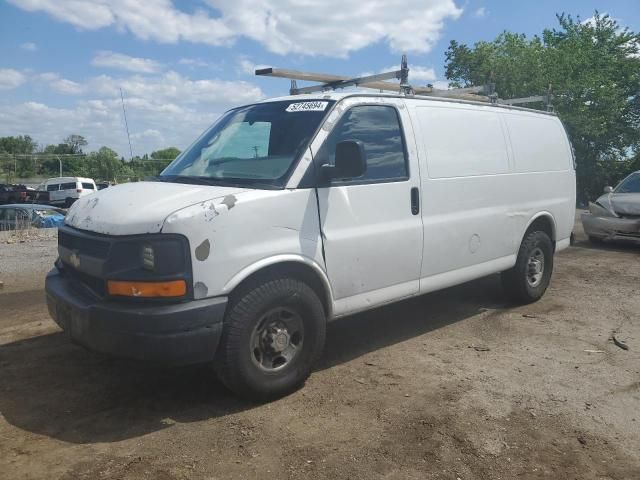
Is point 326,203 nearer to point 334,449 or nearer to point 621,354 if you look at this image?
point 334,449

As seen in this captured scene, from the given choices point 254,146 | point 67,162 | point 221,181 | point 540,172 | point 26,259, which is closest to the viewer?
point 221,181

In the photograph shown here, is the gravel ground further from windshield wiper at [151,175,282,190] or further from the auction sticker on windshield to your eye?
the auction sticker on windshield

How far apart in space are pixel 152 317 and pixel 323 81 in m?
3.11

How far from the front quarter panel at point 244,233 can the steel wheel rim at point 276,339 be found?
0.38 metres

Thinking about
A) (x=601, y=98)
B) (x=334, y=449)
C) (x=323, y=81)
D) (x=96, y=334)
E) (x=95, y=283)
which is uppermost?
(x=601, y=98)

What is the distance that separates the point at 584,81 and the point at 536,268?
915 inches

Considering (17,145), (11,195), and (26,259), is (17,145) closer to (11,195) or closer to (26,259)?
(11,195)

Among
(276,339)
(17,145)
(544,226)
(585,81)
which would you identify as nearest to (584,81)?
(585,81)

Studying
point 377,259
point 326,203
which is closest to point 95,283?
point 326,203

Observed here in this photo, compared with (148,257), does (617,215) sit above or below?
below

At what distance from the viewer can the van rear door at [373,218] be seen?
159 inches

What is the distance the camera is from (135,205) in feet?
11.6

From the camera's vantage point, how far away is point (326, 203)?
398 centimetres

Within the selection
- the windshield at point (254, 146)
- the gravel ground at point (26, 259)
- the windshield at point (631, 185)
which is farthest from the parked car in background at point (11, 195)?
the windshield at point (254, 146)
